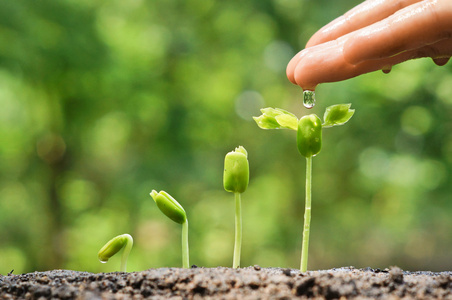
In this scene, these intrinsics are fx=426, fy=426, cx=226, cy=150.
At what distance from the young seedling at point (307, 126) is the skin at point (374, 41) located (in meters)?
0.11

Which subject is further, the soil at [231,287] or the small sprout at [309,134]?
the small sprout at [309,134]

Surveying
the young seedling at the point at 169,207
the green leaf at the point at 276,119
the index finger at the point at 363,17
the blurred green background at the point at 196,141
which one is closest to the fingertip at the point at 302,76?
the green leaf at the point at 276,119

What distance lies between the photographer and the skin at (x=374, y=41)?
2.89 ft

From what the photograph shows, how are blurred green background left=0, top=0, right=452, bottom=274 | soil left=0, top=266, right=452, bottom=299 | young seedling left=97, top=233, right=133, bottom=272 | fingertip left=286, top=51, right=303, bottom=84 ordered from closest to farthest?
soil left=0, top=266, right=452, bottom=299
young seedling left=97, top=233, right=133, bottom=272
fingertip left=286, top=51, right=303, bottom=84
blurred green background left=0, top=0, right=452, bottom=274

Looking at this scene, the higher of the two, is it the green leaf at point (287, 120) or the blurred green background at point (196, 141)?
the blurred green background at point (196, 141)

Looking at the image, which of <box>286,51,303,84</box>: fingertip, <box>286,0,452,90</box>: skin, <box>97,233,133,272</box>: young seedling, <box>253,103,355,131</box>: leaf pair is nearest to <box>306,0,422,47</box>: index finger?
<box>286,0,452,90</box>: skin

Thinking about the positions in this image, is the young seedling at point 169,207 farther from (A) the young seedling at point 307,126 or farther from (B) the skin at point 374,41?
(B) the skin at point 374,41

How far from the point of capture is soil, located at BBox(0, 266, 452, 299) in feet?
2.44

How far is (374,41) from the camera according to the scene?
880mm

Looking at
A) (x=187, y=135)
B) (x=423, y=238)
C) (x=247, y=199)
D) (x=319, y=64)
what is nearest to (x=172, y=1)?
(x=187, y=135)

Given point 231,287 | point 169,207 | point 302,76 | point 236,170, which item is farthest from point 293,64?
point 231,287

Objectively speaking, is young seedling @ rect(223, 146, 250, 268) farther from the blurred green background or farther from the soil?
the blurred green background

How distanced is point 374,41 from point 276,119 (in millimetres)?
262

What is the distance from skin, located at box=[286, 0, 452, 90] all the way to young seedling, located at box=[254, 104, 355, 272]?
0.11 metres
